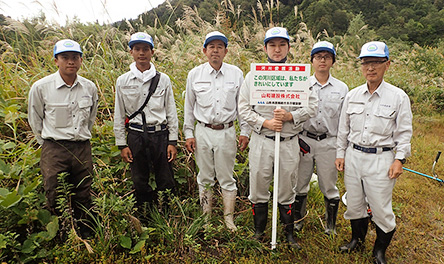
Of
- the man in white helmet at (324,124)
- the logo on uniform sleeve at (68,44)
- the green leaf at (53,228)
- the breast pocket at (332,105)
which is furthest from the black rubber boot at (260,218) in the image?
the logo on uniform sleeve at (68,44)

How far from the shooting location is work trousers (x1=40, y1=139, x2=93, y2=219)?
288cm

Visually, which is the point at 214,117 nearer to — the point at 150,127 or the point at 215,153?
the point at 215,153

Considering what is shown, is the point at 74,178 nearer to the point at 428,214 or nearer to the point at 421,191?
the point at 428,214

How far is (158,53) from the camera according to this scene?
523 cm

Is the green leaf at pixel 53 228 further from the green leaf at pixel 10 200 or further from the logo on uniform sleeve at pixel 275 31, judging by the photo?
the logo on uniform sleeve at pixel 275 31

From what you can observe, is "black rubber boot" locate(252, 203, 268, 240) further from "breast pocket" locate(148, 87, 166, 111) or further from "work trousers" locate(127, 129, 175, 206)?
"breast pocket" locate(148, 87, 166, 111)

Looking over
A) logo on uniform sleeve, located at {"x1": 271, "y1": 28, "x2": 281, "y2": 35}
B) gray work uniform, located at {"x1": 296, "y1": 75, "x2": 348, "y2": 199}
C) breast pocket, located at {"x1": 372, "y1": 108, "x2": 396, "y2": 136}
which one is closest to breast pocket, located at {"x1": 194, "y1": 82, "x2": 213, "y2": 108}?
logo on uniform sleeve, located at {"x1": 271, "y1": 28, "x2": 281, "y2": 35}

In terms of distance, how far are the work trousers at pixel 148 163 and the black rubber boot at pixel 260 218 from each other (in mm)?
1060

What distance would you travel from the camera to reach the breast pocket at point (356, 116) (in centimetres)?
290

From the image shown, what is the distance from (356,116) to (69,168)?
3020mm

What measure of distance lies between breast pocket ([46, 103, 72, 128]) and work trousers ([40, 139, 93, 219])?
0.19m

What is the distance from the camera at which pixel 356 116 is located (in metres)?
2.94

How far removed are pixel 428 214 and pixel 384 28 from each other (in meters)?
22.8

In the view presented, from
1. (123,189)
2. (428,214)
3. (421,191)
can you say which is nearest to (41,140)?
(123,189)
